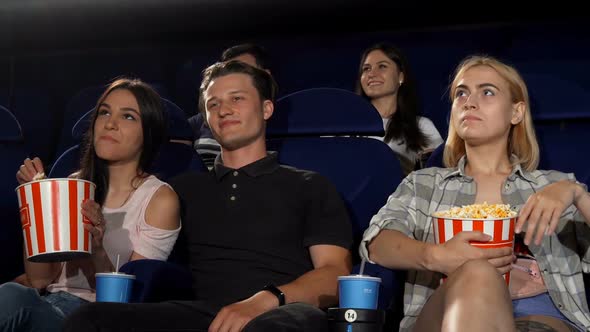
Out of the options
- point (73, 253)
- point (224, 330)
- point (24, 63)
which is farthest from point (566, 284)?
point (24, 63)

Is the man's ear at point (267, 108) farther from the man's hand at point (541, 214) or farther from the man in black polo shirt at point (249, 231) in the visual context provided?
the man's hand at point (541, 214)

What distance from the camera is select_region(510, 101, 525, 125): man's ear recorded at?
1647mm

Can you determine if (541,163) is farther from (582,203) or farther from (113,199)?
(113,199)

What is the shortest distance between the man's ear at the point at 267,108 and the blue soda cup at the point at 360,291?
0.64 meters

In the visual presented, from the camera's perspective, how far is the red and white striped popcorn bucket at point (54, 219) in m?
1.39

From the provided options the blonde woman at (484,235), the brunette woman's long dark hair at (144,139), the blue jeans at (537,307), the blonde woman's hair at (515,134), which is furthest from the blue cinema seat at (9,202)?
the blue jeans at (537,307)

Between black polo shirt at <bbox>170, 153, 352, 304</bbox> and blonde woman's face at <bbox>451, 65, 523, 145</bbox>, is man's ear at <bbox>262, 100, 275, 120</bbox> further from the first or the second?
blonde woman's face at <bbox>451, 65, 523, 145</bbox>

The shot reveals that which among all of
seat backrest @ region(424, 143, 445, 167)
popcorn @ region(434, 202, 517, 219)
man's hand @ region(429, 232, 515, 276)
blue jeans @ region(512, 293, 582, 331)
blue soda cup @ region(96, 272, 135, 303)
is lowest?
blue jeans @ region(512, 293, 582, 331)

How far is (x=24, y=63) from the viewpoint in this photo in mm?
3371

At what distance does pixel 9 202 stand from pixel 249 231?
69 cm

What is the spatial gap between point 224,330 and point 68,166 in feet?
2.48

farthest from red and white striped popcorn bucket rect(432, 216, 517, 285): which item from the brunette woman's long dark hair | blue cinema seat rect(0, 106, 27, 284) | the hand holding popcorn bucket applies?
blue cinema seat rect(0, 106, 27, 284)

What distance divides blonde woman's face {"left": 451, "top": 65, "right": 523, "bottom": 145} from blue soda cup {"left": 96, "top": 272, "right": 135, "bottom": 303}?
2.14 ft

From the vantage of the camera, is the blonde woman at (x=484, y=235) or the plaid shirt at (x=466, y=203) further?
the plaid shirt at (x=466, y=203)
